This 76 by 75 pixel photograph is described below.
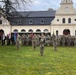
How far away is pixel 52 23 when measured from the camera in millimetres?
95062

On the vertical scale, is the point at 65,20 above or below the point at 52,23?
above

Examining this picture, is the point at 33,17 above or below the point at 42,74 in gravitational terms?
above

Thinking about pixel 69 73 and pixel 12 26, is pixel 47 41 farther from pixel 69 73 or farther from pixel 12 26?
pixel 12 26

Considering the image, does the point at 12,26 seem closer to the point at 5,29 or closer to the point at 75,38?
the point at 5,29

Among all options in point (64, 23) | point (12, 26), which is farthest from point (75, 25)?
point (12, 26)

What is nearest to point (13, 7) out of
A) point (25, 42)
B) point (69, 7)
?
point (25, 42)

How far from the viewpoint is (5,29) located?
96312 millimetres

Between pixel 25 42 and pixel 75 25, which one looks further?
pixel 75 25

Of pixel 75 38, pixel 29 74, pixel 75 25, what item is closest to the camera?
pixel 29 74

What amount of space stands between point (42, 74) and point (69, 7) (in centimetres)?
8018

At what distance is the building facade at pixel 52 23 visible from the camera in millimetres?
94250

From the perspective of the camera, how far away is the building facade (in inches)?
3711

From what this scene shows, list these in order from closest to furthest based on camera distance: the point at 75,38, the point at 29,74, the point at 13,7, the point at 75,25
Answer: the point at 29,74 < the point at 13,7 < the point at 75,38 < the point at 75,25

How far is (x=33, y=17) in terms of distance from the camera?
9744 cm
